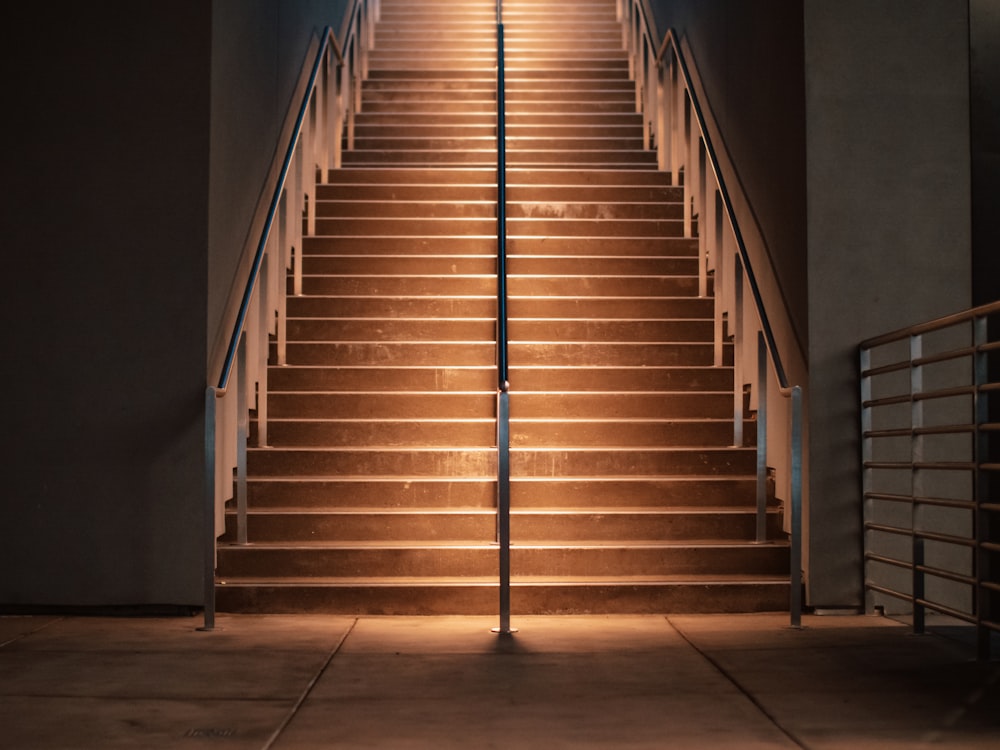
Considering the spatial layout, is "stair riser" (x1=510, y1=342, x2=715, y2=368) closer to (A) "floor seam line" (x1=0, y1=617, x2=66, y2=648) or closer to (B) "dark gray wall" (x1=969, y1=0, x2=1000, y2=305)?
(B) "dark gray wall" (x1=969, y1=0, x2=1000, y2=305)

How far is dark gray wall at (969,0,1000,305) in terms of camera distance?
5461mm

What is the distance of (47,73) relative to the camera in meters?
5.43

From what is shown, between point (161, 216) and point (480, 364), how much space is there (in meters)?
2.22

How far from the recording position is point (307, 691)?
3762mm

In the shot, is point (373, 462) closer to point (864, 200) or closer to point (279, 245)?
point (279, 245)

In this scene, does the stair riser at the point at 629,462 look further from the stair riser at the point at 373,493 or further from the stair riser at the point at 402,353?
the stair riser at the point at 402,353

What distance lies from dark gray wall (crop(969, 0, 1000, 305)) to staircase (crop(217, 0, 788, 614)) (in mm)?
1560

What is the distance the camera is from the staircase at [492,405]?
546 cm

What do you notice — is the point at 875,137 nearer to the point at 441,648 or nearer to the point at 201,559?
the point at 441,648

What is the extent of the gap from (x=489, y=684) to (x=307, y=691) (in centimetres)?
61

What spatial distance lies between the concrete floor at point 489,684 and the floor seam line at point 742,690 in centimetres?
1

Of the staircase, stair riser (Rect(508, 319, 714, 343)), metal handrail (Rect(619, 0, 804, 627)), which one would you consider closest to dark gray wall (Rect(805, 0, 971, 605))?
metal handrail (Rect(619, 0, 804, 627))

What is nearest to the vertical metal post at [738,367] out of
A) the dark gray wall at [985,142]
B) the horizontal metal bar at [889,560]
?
the horizontal metal bar at [889,560]

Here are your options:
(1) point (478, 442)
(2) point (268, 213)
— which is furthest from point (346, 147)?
(1) point (478, 442)
